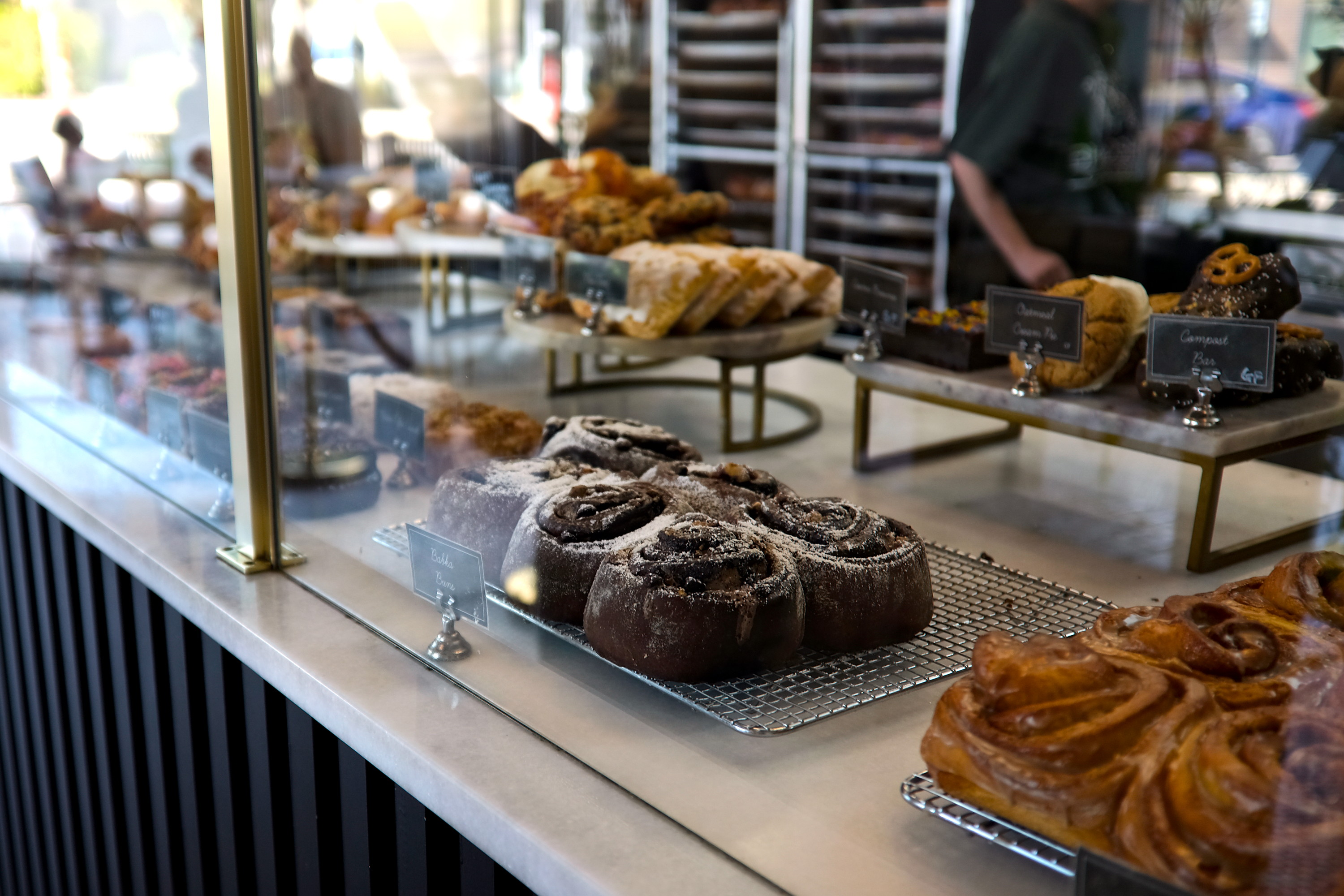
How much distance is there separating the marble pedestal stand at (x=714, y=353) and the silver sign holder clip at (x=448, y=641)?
20.7 inches

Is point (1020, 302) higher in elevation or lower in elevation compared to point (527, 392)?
higher

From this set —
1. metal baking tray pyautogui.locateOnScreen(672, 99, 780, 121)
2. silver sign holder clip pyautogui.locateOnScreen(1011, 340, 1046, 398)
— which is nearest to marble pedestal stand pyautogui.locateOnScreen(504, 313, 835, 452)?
silver sign holder clip pyautogui.locateOnScreen(1011, 340, 1046, 398)

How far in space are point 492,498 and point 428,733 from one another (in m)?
0.22

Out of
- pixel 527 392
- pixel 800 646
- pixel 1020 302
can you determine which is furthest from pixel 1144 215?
pixel 800 646

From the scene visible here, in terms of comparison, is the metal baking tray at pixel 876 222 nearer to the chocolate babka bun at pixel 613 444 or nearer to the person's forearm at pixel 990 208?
the person's forearm at pixel 990 208

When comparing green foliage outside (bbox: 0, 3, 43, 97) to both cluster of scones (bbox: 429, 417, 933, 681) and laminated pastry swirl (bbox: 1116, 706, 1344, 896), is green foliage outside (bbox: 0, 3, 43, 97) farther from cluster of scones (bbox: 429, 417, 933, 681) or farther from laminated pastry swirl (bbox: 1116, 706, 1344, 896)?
laminated pastry swirl (bbox: 1116, 706, 1344, 896)

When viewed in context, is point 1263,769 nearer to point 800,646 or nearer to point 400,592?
point 800,646

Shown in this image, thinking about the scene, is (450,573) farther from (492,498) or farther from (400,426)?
(400,426)

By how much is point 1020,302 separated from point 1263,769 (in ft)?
2.60

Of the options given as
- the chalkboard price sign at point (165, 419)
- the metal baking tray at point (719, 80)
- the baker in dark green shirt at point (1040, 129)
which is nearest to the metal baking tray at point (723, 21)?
the metal baking tray at point (719, 80)

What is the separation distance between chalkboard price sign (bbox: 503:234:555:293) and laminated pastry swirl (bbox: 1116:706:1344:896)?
1211mm

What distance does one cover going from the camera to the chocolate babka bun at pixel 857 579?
84 centimetres

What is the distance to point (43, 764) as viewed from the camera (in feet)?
5.37

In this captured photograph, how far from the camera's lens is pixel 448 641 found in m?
0.95
